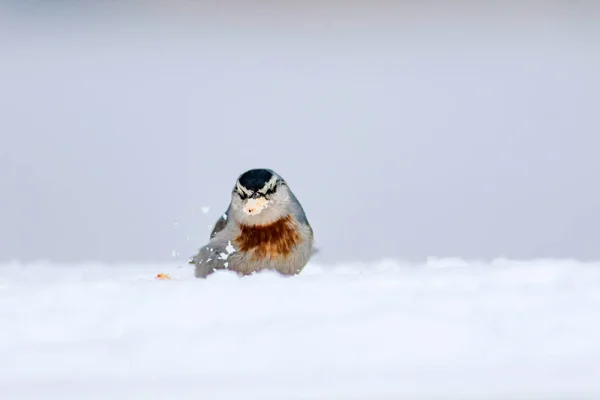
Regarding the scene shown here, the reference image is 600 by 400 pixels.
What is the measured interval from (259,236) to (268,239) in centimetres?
3

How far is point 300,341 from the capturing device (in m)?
1.00

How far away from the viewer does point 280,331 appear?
1021 millimetres

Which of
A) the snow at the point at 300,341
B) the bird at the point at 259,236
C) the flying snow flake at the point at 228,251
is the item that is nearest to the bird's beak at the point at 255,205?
the bird at the point at 259,236

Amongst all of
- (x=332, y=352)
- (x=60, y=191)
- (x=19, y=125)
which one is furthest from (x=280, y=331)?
(x=19, y=125)

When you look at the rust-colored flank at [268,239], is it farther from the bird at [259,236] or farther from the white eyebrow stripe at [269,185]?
the white eyebrow stripe at [269,185]

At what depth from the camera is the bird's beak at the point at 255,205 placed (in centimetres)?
284

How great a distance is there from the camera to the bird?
2791 millimetres

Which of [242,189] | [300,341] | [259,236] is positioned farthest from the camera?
[242,189]

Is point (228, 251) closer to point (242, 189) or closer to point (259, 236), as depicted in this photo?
point (259, 236)

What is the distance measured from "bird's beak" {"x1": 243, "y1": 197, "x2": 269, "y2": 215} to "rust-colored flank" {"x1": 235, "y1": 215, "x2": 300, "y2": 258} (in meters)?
0.05

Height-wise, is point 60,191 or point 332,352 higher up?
point 60,191

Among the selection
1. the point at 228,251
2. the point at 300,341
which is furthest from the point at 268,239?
the point at 300,341

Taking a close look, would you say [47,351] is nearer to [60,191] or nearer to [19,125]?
[60,191]

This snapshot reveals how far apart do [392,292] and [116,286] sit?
15.7 inches
